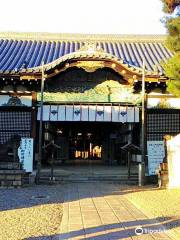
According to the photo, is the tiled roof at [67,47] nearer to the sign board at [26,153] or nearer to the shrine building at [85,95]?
the shrine building at [85,95]

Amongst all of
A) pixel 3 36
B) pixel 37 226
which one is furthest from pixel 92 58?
pixel 37 226

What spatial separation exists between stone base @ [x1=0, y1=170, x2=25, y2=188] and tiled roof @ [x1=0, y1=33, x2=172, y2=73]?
679cm

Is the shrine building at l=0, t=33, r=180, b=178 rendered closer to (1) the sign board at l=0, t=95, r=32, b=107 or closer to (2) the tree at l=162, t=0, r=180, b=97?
(1) the sign board at l=0, t=95, r=32, b=107

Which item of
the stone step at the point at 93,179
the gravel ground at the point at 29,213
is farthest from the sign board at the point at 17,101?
the gravel ground at the point at 29,213

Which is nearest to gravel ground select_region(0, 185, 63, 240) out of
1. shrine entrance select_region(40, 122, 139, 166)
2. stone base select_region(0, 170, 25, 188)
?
stone base select_region(0, 170, 25, 188)

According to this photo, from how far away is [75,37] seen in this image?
81.5 feet

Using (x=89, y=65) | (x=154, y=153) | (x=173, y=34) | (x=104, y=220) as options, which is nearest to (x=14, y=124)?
(x=89, y=65)

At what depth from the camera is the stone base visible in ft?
48.8

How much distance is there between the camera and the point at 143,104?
57.1 feet

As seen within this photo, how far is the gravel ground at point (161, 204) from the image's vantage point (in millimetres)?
8078

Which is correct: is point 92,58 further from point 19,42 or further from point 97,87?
point 19,42

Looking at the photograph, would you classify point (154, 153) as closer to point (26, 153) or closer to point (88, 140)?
point (26, 153)

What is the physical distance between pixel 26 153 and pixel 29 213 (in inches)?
348

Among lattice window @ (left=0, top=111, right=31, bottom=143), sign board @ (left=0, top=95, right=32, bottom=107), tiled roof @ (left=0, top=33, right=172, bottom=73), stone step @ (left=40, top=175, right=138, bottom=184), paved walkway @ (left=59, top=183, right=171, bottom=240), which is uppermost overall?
tiled roof @ (left=0, top=33, right=172, bottom=73)
